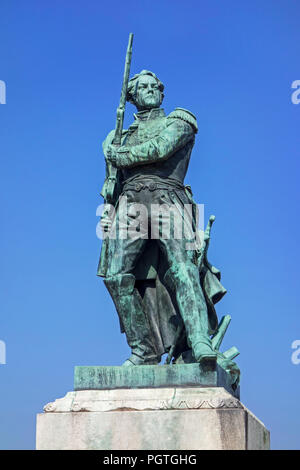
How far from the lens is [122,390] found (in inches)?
494

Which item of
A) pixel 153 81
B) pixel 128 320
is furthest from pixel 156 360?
pixel 153 81

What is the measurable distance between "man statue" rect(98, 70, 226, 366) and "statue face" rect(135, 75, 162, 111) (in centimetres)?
1

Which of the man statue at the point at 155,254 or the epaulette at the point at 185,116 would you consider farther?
the epaulette at the point at 185,116

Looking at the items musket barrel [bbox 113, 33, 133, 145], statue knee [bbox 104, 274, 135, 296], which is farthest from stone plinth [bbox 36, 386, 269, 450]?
musket barrel [bbox 113, 33, 133, 145]

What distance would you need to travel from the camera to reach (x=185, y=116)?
1366cm

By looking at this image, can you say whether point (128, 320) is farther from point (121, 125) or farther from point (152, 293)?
point (121, 125)

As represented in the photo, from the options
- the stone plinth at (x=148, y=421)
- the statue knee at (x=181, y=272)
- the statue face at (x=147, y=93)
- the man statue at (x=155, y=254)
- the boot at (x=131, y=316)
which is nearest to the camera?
the stone plinth at (x=148, y=421)

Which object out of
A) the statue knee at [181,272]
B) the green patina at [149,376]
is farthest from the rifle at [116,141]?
the green patina at [149,376]

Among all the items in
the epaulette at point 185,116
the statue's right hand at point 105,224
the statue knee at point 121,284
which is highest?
the epaulette at point 185,116

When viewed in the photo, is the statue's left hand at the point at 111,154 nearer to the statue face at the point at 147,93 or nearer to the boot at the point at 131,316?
the statue face at the point at 147,93

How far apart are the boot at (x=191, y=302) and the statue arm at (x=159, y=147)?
5.05ft

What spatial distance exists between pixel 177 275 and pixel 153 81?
2.93 m

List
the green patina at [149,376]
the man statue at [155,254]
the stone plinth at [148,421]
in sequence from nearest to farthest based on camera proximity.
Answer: the stone plinth at [148,421]
the green patina at [149,376]
the man statue at [155,254]

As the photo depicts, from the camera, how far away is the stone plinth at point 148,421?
1184cm
